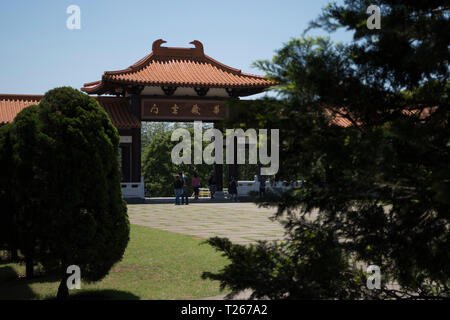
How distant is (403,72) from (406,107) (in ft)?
0.73

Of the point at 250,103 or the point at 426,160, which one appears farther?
the point at 250,103

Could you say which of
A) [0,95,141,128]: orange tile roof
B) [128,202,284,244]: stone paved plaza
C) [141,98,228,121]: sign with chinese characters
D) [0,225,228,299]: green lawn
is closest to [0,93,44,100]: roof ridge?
[0,95,141,128]: orange tile roof

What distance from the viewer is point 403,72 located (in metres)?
2.72

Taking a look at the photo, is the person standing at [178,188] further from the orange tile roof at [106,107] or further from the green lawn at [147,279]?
the green lawn at [147,279]

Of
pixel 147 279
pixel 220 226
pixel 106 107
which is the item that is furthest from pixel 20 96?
pixel 147 279

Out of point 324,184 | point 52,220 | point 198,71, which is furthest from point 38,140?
point 198,71

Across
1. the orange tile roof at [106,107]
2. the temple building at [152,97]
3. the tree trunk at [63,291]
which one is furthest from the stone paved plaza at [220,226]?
the temple building at [152,97]

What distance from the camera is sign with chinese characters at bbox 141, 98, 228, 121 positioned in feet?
74.2

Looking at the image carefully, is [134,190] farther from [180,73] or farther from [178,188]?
[180,73]

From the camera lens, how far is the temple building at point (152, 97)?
21922 millimetres

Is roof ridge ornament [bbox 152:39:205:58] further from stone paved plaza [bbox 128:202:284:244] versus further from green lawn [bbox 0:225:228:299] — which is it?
green lawn [bbox 0:225:228:299]

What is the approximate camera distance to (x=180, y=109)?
22.8 m

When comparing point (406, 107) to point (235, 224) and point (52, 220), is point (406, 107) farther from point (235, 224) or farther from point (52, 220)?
point (235, 224)

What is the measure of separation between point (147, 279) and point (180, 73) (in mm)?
18075
